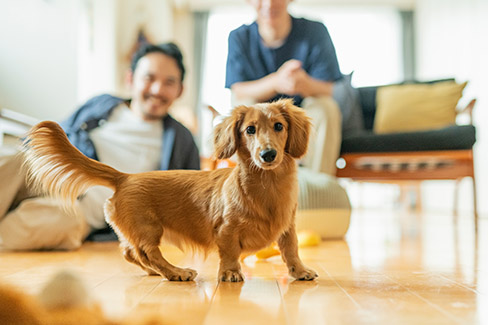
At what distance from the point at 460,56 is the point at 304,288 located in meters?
5.51

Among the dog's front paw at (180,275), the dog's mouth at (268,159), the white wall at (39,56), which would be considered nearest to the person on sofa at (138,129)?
the white wall at (39,56)

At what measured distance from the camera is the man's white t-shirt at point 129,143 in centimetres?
248

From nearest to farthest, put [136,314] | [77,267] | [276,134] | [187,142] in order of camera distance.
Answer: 1. [136,314]
2. [276,134]
3. [77,267]
4. [187,142]

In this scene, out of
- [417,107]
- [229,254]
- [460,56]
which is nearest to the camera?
[229,254]

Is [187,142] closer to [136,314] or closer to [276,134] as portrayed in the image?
[276,134]

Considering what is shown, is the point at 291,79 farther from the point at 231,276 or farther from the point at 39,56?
the point at 39,56

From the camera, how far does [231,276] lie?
1298 millimetres

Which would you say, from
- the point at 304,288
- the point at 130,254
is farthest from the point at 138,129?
the point at 304,288

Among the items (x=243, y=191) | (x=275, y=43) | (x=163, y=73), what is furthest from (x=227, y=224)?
(x=163, y=73)

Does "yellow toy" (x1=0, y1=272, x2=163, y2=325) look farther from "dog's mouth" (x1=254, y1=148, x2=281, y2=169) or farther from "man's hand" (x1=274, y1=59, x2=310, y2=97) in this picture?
"man's hand" (x1=274, y1=59, x2=310, y2=97)

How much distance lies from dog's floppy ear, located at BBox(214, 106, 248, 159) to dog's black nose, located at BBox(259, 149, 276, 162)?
0.49 ft

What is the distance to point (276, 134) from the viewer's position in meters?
1.31

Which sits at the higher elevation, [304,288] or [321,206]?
[321,206]

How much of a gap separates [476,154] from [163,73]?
4.33 meters
